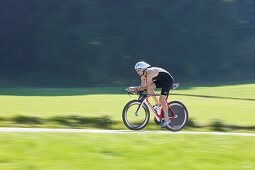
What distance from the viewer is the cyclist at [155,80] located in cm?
974

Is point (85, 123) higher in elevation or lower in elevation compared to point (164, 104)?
lower

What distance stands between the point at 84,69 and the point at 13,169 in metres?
34.9

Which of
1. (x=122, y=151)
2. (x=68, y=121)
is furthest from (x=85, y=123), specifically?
(x=122, y=151)

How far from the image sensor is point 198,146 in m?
7.88

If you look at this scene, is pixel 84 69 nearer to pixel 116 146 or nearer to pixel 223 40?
pixel 223 40

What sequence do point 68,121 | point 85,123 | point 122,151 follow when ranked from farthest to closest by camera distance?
point 68,121 < point 85,123 < point 122,151

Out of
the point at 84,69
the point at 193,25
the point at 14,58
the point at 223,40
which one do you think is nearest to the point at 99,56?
the point at 84,69

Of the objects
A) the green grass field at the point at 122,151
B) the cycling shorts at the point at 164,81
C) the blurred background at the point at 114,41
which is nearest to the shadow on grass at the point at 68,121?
the cycling shorts at the point at 164,81

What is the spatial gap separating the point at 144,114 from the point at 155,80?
930mm

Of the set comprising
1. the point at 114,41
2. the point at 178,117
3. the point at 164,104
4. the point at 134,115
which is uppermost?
the point at 114,41

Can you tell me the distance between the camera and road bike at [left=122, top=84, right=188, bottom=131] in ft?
33.2

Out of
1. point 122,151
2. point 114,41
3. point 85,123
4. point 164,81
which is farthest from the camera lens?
point 114,41

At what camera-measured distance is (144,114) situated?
10258 mm

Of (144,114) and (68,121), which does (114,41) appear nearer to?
(68,121)
